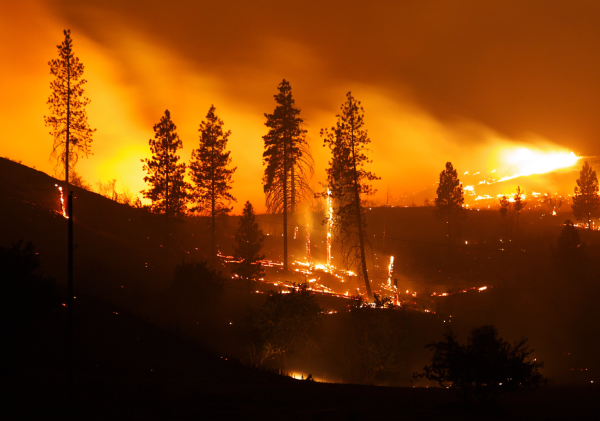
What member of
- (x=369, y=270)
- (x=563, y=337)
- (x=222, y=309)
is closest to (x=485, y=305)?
(x=563, y=337)

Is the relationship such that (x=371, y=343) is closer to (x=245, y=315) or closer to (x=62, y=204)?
(x=245, y=315)

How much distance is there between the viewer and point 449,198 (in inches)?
2854

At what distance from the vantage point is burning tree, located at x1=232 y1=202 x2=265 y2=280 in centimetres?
4509

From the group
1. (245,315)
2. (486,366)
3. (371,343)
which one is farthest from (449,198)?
(486,366)

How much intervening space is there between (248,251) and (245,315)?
32.1 ft

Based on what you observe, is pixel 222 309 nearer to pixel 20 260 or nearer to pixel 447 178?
pixel 20 260

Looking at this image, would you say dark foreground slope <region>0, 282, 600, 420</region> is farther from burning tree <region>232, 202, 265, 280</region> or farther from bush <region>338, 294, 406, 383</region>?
burning tree <region>232, 202, 265, 280</region>

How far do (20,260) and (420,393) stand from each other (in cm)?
1838

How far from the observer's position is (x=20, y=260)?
1515 centimetres

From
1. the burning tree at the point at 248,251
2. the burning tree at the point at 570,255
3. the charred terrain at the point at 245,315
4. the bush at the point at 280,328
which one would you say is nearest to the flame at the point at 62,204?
the charred terrain at the point at 245,315

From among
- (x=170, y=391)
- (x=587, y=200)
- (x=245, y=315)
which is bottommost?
(x=170, y=391)

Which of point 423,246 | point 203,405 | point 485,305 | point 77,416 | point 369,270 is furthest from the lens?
point 423,246

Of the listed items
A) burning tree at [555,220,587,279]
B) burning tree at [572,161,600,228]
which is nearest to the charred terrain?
burning tree at [555,220,587,279]

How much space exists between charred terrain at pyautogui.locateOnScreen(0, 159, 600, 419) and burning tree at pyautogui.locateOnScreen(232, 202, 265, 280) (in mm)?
1505
